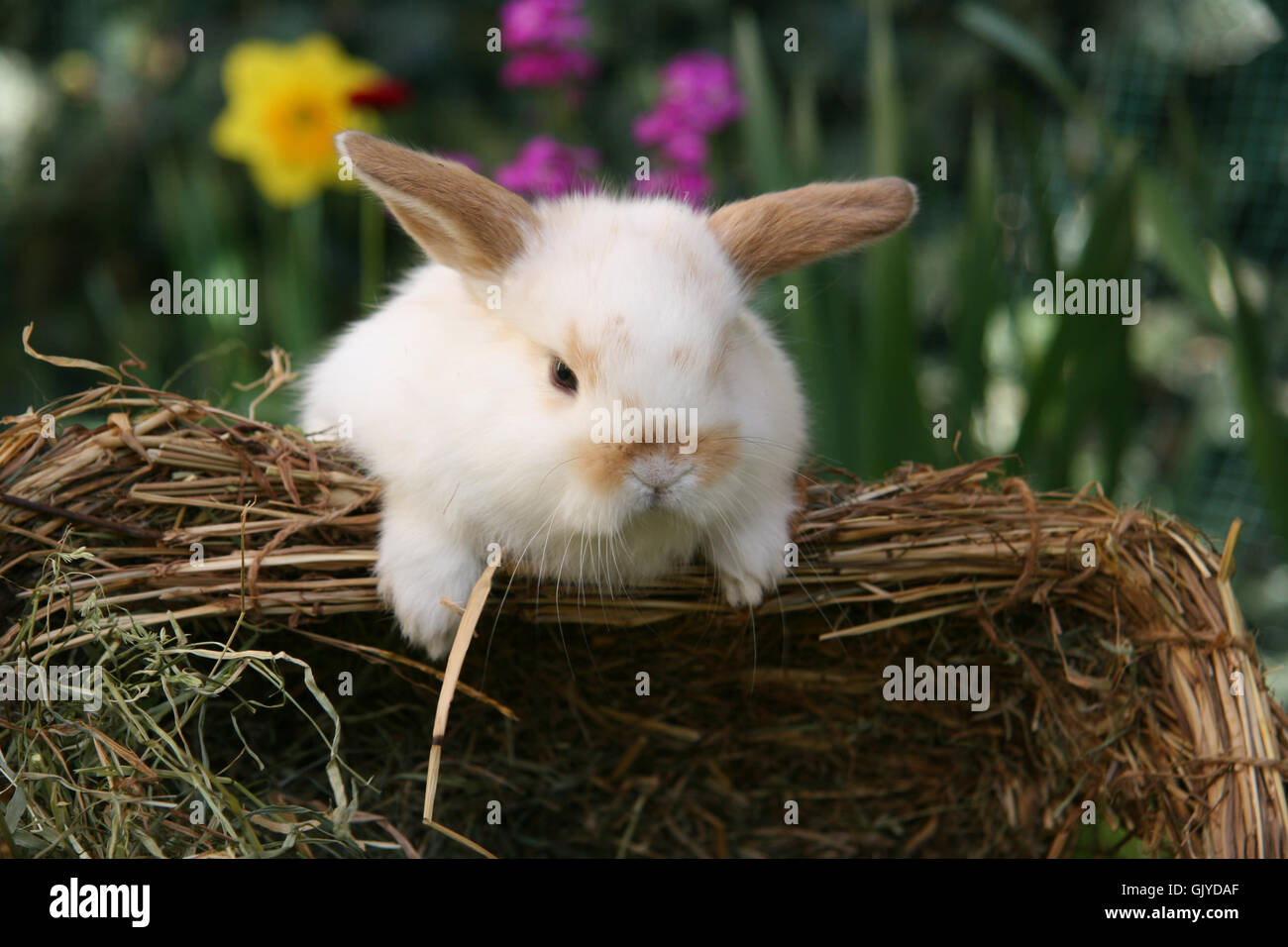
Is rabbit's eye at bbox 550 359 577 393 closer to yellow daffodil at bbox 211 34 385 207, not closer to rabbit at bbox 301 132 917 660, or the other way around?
rabbit at bbox 301 132 917 660

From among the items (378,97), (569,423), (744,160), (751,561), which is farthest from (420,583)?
(744,160)

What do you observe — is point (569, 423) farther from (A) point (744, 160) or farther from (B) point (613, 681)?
(A) point (744, 160)

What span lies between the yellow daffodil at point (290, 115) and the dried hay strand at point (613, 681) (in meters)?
1.33

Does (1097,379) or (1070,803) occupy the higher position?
(1097,379)

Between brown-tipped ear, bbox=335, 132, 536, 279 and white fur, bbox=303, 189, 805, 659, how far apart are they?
39 millimetres

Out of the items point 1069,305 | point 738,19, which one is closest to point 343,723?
point 1069,305

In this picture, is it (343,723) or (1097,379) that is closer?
(343,723)

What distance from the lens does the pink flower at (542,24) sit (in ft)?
9.15

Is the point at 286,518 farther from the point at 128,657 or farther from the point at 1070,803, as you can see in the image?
the point at 1070,803

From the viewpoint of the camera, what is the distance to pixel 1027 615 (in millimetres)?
1809

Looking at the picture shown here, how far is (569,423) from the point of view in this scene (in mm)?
1471

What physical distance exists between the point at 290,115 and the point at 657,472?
215 centimetres

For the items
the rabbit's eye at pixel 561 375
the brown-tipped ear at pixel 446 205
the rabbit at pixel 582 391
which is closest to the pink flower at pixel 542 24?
the rabbit at pixel 582 391

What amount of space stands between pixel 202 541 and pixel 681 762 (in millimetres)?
887
